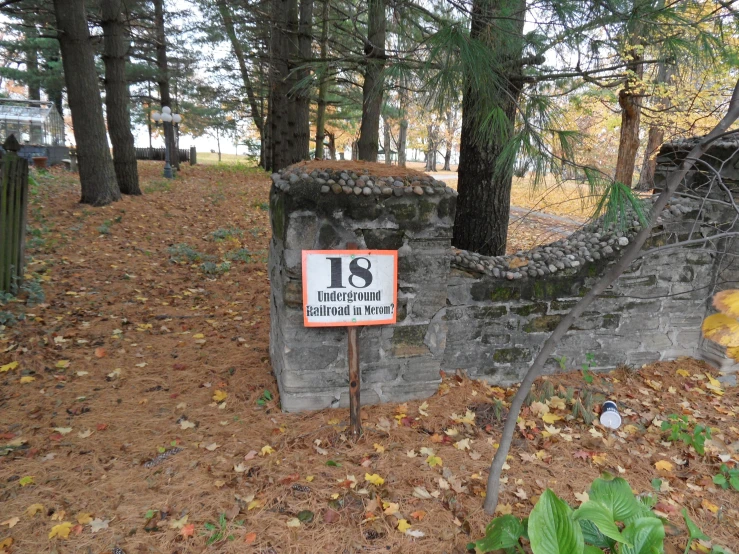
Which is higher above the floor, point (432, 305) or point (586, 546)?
point (432, 305)

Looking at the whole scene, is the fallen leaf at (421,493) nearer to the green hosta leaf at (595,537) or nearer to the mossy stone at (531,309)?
the green hosta leaf at (595,537)

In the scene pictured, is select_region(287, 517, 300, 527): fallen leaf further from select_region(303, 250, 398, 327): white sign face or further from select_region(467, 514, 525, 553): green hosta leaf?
select_region(303, 250, 398, 327): white sign face

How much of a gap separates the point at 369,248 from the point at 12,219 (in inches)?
161

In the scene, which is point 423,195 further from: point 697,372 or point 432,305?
point 697,372

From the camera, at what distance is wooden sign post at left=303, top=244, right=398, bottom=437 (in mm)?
2893

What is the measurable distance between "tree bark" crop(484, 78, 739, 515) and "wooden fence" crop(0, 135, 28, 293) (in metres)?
4.99

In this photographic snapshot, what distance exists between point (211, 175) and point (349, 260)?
15.0 meters

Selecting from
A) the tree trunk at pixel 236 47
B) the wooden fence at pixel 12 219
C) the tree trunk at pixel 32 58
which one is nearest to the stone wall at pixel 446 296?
the wooden fence at pixel 12 219

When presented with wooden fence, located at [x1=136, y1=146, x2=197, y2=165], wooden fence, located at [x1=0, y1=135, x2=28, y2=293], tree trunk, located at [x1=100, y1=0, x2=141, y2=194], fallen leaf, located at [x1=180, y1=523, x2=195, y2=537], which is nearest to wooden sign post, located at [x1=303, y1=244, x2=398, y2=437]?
fallen leaf, located at [x1=180, y1=523, x2=195, y2=537]

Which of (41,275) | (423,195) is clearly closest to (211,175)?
(41,275)

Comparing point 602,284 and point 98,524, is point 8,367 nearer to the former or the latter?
point 98,524

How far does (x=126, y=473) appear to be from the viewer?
2.68 m

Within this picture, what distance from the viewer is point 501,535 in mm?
2102

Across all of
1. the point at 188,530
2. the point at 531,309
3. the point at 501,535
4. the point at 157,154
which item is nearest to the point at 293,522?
the point at 188,530
